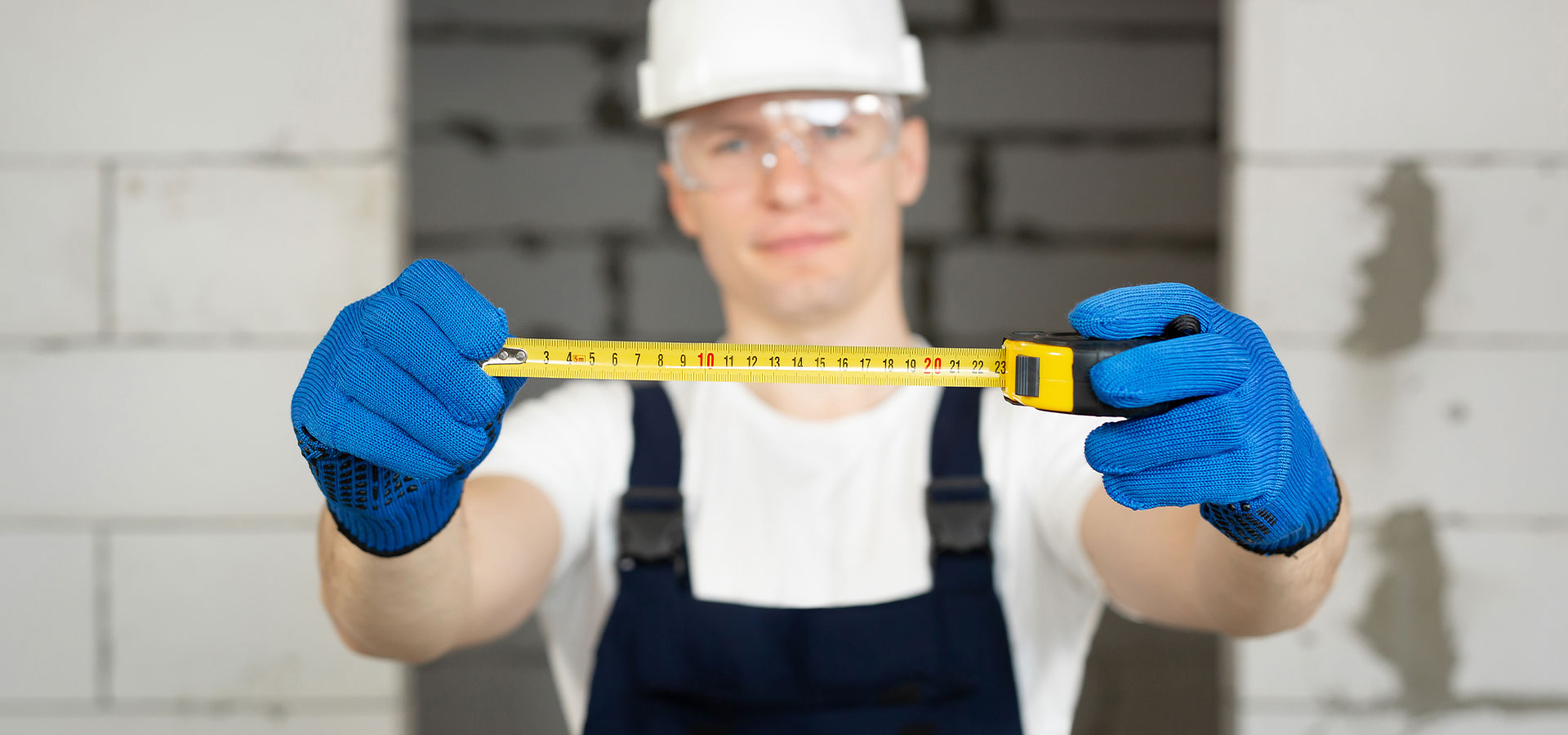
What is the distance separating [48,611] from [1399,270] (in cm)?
302

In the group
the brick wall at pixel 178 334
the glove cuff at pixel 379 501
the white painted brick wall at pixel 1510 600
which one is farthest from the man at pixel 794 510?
the white painted brick wall at pixel 1510 600

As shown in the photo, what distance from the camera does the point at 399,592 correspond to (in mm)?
1332

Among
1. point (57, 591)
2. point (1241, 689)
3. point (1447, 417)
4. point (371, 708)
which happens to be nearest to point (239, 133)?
point (57, 591)

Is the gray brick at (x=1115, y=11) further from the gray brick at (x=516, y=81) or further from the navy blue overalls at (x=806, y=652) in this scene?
the navy blue overalls at (x=806, y=652)

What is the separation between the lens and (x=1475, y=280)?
218cm

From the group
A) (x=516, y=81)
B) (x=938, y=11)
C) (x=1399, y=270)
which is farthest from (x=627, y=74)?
(x=1399, y=270)

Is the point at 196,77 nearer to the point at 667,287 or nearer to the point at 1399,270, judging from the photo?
the point at 667,287

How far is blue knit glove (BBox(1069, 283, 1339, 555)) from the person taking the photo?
107 cm

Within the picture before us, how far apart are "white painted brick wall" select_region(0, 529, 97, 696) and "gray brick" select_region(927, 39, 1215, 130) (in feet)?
8.32

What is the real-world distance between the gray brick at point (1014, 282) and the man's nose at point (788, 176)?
1401mm

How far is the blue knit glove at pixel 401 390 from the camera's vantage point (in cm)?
111

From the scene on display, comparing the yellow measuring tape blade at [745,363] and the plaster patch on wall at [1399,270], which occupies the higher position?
the plaster patch on wall at [1399,270]

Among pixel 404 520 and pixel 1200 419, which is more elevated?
pixel 1200 419

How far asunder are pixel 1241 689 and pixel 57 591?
102 inches
